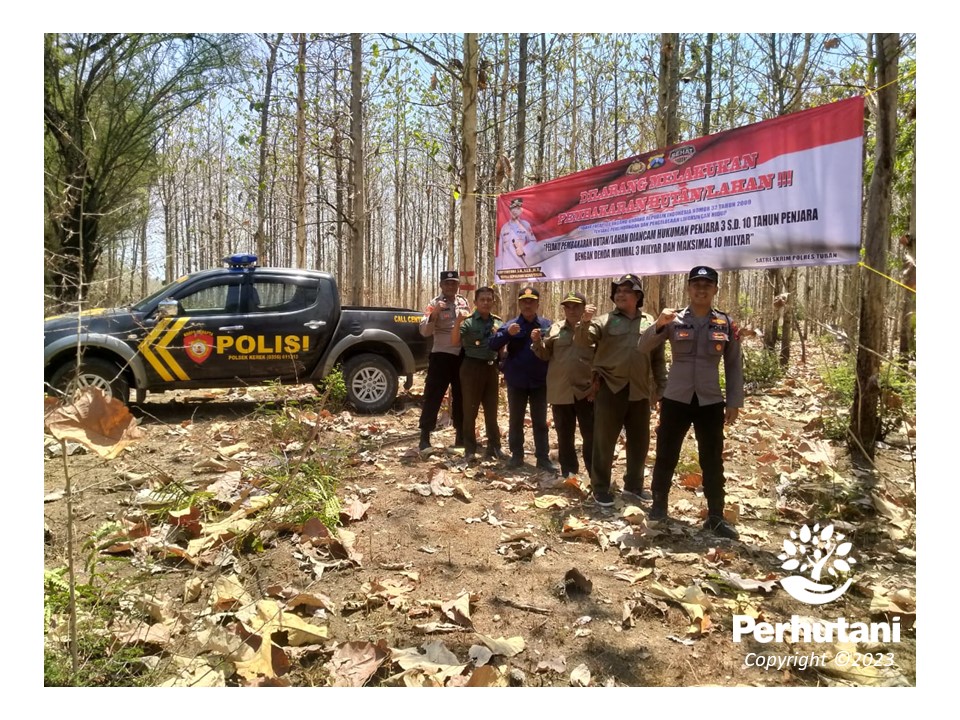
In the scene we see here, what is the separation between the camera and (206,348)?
6.79 metres

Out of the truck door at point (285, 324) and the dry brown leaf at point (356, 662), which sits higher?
the truck door at point (285, 324)

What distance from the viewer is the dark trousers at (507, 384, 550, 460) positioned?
210 inches

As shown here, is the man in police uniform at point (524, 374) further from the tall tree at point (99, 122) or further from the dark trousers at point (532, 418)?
the tall tree at point (99, 122)

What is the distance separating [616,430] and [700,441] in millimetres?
699

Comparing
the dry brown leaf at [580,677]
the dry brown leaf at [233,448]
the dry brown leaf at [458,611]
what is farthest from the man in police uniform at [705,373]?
the dry brown leaf at [233,448]

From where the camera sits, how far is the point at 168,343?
6.65m

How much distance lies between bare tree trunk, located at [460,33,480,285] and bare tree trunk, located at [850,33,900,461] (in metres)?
3.62

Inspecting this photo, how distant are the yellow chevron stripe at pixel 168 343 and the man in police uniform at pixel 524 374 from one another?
376cm

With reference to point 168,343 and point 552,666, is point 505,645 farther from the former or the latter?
point 168,343

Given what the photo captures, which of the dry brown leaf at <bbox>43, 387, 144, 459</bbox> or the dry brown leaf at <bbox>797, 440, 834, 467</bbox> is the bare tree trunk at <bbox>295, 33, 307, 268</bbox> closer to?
the dry brown leaf at <bbox>797, 440, 834, 467</bbox>

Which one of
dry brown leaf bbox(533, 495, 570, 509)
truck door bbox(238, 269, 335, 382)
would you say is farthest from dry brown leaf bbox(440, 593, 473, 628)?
truck door bbox(238, 269, 335, 382)

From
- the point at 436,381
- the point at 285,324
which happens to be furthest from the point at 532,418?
the point at 285,324

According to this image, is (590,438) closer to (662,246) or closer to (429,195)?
(662,246)

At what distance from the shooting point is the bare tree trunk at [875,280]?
13.9 ft
